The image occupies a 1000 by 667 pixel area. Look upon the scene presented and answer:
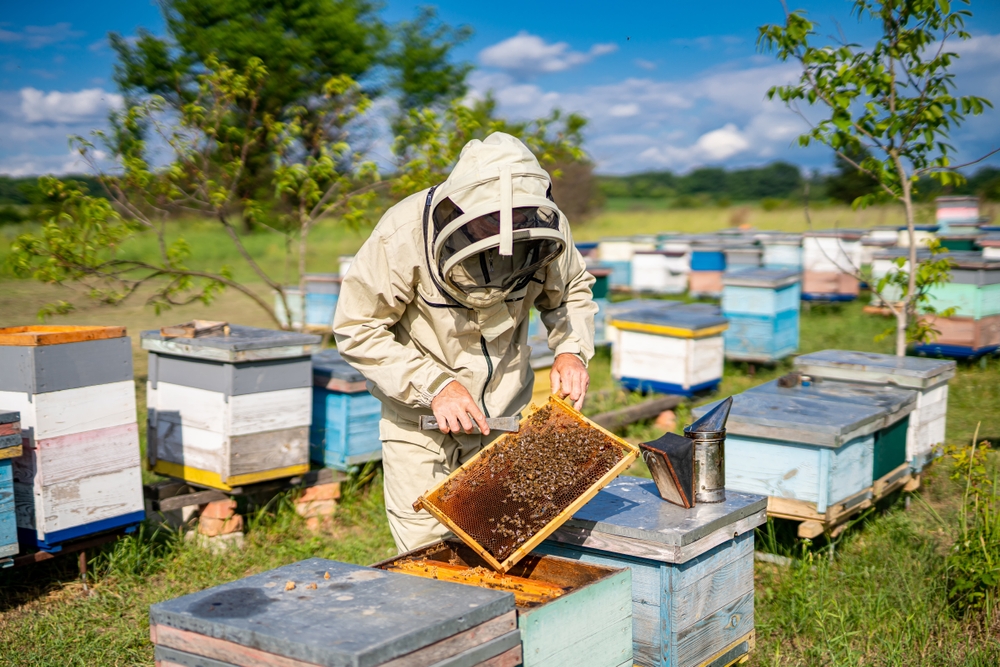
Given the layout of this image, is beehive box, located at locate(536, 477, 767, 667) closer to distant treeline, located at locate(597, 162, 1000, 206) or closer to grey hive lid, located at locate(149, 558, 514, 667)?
grey hive lid, located at locate(149, 558, 514, 667)

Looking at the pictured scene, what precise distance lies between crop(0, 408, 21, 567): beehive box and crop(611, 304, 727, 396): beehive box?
196 inches

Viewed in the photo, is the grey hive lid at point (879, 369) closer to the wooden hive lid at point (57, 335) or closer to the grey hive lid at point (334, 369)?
the grey hive lid at point (334, 369)

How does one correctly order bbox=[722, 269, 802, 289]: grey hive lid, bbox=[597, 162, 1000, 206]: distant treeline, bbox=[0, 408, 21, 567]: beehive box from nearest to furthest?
bbox=[0, 408, 21, 567]: beehive box, bbox=[722, 269, 802, 289]: grey hive lid, bbox=[597, 162, 1000, 206]: distant treeline

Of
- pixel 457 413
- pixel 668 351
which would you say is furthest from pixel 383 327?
pixel 668 351

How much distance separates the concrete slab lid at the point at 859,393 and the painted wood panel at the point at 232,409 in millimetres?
2401

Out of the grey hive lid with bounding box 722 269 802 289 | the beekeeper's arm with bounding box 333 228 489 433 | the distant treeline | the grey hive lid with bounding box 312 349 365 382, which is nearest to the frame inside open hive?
the beekeeper's arm with bounding box 333 228 489 433

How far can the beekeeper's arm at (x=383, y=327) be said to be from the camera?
2762mm

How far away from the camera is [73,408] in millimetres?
3619

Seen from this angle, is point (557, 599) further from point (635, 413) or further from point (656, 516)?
point (635, 413)

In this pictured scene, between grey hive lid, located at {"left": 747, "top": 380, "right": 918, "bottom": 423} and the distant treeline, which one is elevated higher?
the distant treeline

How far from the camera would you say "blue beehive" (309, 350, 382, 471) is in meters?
4.70

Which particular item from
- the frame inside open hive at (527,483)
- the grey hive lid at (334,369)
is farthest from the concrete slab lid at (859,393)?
the grey hive lid at (334,369)

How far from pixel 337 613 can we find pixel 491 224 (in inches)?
47.3

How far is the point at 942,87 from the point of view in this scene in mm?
5215
